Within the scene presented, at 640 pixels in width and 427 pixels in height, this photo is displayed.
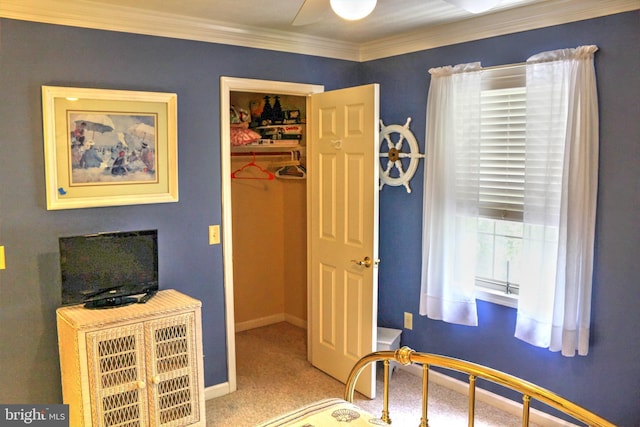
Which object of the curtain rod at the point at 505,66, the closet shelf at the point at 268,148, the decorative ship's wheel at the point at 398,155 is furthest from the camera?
the closet shelf at the point at 268,148

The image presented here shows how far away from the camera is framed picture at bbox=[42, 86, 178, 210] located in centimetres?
272

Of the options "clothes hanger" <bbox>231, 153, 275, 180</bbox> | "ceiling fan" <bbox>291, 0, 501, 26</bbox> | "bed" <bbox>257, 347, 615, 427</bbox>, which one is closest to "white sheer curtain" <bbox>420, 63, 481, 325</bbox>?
"ceiling fan" <bbox>291, 0, 501, 26</bbox>

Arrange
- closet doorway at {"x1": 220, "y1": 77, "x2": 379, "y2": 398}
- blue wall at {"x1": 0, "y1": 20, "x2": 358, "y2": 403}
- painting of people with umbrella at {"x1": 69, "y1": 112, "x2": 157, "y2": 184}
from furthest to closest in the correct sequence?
closet doorway at {"x1": 220, "y1": 77, "x2": 379, "y2": 398}, painting of people with umbrella at {"x1": 69, "y1": 112, "x2": 157, "y2": 184}, blue wall at {"x1": 0, "y1": 20, "x2": 358, "y2": 403}

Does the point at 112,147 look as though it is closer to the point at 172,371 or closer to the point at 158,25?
the point at 158,25

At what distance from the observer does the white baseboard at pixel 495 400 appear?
2980 millimetres

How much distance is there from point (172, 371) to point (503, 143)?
2356 mm

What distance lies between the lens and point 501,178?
3158mm

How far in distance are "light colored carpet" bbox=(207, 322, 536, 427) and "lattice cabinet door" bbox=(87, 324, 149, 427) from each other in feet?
1.96

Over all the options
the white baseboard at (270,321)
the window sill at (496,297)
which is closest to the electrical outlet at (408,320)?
the window sill at (496,297)

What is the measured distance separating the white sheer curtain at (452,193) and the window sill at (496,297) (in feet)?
0.22

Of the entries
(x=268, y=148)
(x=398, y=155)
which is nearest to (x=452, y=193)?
(x=398, y=155)

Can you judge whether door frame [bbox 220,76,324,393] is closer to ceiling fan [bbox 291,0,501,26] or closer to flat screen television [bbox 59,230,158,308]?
flat screen television [bbox 59,230,158,308]

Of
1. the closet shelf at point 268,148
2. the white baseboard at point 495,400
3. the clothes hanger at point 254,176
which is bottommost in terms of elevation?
the white baseboard at point 495,400

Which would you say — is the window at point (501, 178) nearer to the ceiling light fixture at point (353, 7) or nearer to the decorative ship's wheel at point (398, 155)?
the decorative ship's wheel at point (398, 155)
